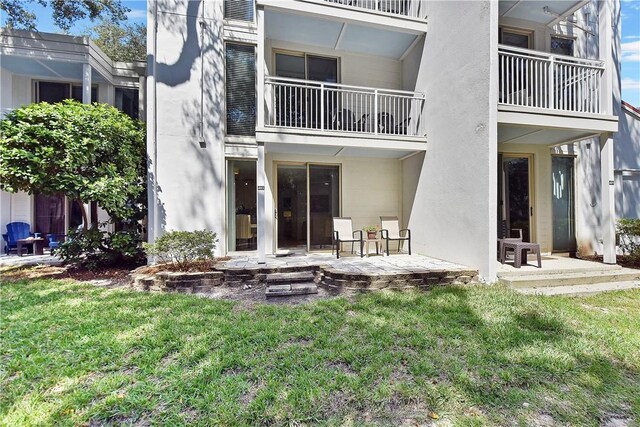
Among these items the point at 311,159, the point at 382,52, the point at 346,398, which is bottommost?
the point at 346,398

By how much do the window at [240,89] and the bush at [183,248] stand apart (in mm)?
3004

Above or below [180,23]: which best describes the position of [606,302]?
below

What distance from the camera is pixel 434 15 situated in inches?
270

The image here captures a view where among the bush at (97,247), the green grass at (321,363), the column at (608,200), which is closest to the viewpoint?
the green grass at (321,363)

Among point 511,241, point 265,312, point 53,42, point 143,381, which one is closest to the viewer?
point 143,381

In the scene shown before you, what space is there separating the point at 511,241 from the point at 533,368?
402cm

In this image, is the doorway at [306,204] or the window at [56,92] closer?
the doorway at [306,204]

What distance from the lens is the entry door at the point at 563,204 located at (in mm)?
7535

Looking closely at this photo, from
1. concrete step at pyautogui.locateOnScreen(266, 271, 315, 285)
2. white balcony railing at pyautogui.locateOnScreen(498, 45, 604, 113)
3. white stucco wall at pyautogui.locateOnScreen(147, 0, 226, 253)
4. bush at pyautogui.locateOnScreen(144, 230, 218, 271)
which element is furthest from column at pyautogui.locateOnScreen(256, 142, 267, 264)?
white balcony railing at pyautogui.locateOnScreen(498, 45, 604, 113)

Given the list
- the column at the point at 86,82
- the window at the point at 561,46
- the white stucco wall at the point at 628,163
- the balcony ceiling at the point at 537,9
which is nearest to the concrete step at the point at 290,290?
the column at the point at 86,82

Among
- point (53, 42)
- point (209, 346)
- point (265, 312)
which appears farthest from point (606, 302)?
point (53, 42)

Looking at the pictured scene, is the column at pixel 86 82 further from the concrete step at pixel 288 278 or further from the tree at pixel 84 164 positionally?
the concrete step at pixel 288 278

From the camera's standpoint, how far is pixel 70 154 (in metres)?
5.44

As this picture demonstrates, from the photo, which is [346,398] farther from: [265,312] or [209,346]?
[265,312]
